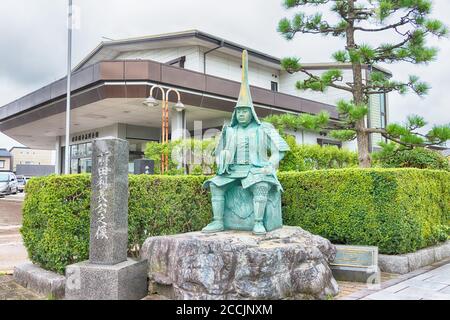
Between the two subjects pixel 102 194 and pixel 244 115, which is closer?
pixel 102 194

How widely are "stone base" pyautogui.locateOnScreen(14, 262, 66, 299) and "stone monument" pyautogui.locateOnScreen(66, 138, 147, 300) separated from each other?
316mm

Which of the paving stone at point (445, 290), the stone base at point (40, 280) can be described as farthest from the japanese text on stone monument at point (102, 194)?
the paving stone at point (445, 290)

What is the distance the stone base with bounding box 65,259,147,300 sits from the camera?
4.78 metres

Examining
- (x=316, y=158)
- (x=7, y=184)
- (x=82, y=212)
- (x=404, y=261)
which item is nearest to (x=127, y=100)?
(x=316, y=158)

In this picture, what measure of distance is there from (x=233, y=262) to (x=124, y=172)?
1.91m

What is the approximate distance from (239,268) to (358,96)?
6.91 m

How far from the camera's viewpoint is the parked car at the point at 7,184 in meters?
27.7

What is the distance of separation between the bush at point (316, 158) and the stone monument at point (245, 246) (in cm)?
536

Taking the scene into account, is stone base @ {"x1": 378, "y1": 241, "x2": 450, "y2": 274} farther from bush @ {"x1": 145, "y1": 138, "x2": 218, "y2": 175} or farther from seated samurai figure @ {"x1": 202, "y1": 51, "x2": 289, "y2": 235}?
bush @ {"x1": 145, "y1": 138, "x2": 218, "y2": 175}

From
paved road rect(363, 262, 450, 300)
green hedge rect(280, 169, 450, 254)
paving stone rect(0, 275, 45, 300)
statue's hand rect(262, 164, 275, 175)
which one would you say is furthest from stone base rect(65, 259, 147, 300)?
green hedge rect(280, 169, 450, 254)

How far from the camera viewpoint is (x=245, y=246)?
4730mm

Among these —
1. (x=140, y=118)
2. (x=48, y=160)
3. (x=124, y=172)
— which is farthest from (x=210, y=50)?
(x=48, y=160)

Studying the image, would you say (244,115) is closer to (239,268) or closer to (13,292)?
(239,268)
